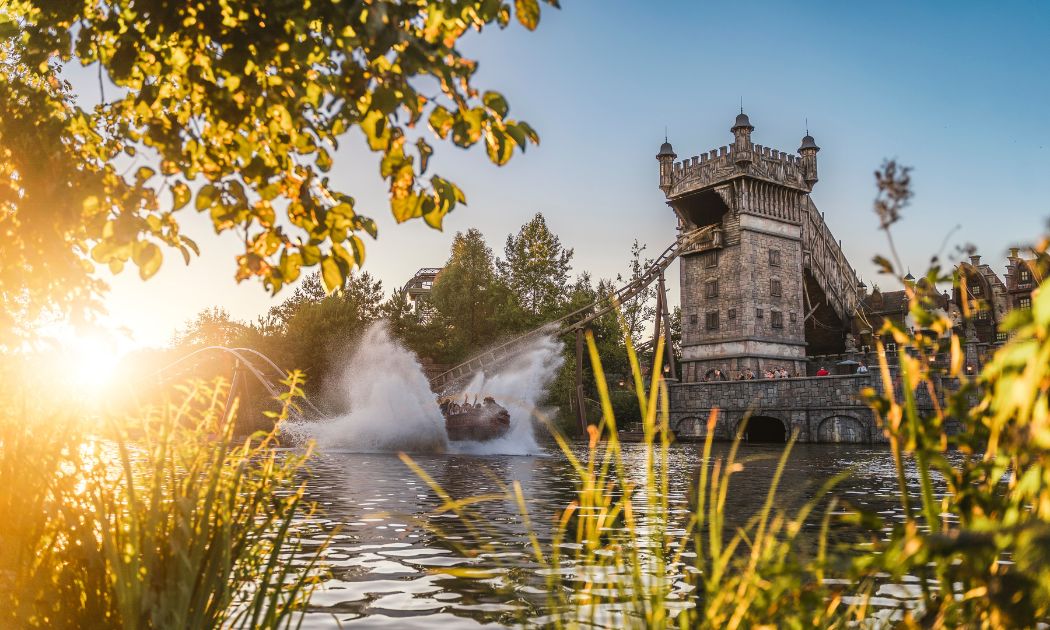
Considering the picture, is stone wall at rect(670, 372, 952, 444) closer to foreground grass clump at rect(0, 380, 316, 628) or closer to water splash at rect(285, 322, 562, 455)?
water splash at rect(285, 322, 562, 455)

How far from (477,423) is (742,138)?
88.8ft

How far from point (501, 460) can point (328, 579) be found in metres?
21.7

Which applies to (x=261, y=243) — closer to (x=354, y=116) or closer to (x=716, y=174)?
(x=354, y=116)

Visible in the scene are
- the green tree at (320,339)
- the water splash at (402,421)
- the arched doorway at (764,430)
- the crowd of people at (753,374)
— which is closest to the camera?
the water splash at (402,421)

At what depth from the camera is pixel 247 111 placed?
3973 mm

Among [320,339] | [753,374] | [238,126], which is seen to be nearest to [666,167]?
[753,374]

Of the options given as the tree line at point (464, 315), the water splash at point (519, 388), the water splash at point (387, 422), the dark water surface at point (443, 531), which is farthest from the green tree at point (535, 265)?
the dark water surface at point (443, 531)

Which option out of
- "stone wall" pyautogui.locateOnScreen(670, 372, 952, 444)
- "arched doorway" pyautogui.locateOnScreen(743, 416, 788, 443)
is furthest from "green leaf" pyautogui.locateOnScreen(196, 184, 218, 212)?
"arched doorway" pyautogui.locateOnScreen(743, 416, 788, 443)

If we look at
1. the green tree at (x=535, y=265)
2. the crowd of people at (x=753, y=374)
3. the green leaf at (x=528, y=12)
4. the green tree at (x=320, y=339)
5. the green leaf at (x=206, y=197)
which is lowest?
the green leaf at (x=206, y=197)

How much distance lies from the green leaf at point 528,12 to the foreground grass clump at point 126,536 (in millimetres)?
2111

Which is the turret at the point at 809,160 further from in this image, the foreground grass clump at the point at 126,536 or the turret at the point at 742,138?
the foreground grass clump at the point at 126,536

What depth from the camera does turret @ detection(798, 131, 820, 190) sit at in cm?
5616

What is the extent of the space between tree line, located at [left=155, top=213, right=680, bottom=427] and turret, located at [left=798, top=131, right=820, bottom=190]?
15554 mm

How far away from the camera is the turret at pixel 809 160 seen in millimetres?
Result: 56156
